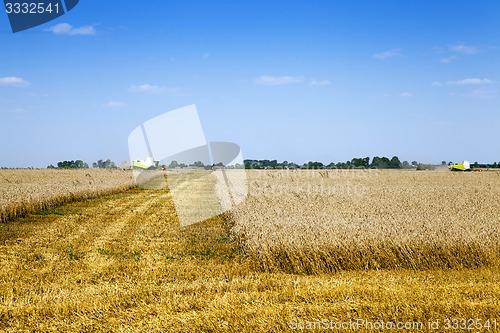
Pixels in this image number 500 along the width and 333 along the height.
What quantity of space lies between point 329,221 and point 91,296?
6857mm

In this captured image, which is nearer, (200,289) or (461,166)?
(200,289)

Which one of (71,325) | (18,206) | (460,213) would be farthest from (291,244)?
(18,206)

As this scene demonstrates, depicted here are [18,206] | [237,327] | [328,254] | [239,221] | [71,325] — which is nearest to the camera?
[237,327]

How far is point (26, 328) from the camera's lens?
21.5 ft

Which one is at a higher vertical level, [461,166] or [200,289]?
[461,166]

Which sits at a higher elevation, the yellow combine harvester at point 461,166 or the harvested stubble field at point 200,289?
the yellow combine harvester at point 461,166

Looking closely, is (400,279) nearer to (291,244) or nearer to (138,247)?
(291,244)

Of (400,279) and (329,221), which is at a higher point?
(329,221)

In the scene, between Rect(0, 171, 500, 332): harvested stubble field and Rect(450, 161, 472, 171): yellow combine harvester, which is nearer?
Rect(0, 171, 500, 332): harvested stubble field

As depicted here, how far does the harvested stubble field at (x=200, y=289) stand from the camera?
20.9 feet

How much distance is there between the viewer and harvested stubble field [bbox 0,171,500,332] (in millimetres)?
6359

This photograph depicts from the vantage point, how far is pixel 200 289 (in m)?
8.13

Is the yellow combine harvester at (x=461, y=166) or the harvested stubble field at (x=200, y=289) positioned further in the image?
the yellow combine harvester at (x=461, y=166)

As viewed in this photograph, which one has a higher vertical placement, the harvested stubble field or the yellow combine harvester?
the yellow combine harvester
